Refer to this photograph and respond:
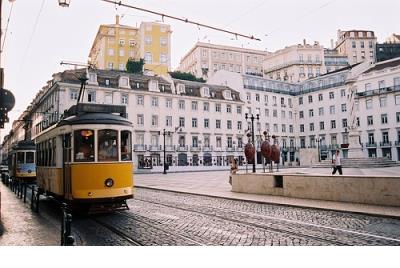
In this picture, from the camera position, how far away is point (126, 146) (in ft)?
26.8

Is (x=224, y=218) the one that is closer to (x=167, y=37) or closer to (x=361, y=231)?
(x=361, y=231)

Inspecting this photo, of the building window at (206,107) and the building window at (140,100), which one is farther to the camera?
the building window at (206,107)

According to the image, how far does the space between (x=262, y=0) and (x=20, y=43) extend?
5065mm

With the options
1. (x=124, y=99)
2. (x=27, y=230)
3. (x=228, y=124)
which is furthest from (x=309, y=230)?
(x=228, y=124)

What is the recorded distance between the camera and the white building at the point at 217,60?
60.5 m

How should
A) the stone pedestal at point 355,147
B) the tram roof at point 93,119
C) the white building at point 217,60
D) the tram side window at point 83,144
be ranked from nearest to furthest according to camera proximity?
1. the tram side window at point 83,144
2. the tram roof at point 93,119
3. the stone pedestal at point 355,147
4. the white building at point 217,60

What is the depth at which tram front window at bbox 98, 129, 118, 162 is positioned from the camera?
7.68m

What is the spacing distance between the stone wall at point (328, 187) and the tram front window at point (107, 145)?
596cm

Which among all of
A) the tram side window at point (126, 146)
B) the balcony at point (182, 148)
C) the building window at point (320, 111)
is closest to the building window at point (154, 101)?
the tram side window at point (126, 146)

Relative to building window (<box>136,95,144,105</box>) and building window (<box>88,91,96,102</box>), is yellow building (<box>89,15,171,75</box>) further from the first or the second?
building window (<box>88,91,96,102</box>)

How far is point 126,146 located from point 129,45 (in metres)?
3.51

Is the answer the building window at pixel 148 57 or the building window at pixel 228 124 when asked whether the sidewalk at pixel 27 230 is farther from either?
the building window at pixel 228 124
